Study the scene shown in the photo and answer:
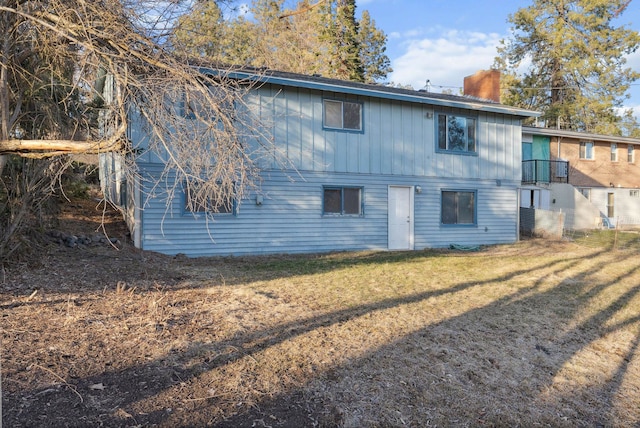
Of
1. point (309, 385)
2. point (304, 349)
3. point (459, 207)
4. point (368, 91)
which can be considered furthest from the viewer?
point (459, 207)

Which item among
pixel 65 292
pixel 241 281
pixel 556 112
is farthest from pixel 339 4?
pixel 65 292

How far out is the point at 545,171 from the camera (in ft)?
74.0

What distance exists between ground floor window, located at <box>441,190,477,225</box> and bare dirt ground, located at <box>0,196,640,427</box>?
21.1 feet

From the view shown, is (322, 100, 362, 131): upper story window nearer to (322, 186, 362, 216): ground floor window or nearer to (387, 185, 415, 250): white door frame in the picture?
(322, 186, 362, 216): ground floor window

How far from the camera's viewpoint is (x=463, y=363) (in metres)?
4.75

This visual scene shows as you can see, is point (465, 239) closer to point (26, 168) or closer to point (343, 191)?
point (343, 191)

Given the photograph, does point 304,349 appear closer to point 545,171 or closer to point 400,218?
point 400,218

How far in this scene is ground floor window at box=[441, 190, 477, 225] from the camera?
1527 centimetres

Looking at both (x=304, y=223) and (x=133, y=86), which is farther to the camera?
(x=304, y=223)

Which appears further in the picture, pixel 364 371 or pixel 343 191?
pixel 343 191

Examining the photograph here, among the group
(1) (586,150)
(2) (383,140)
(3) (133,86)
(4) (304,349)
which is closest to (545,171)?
(1) (586,150)

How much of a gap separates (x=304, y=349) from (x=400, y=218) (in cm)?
1012

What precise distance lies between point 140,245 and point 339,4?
18.5 m

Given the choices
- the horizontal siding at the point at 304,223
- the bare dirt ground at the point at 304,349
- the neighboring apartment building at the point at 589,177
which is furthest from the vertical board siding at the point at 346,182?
the neighboring apartment building at the point at 589,177
